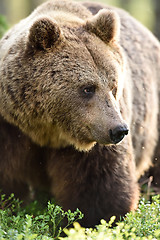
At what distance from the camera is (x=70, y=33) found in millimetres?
5531

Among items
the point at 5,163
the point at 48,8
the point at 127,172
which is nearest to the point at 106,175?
the point at 127,172

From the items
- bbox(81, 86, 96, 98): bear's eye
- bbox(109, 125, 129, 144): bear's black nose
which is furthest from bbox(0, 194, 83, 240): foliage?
bbox(81, 86, 96, 98): bear's eye

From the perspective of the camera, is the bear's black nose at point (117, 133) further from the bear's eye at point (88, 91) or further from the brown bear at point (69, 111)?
the bear's eye at point (88, 91)

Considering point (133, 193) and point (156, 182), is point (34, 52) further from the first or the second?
point (156, 182)

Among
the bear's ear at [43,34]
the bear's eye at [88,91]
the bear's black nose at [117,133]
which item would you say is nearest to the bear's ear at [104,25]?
the bear's ear at [43,34]

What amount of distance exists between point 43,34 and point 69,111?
89cm

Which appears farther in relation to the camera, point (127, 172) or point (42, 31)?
point (127, 172)

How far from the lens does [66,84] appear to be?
5.27 m

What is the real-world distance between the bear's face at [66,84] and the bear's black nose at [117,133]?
0.02 meters

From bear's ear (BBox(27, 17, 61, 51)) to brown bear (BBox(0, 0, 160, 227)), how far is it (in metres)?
0.01

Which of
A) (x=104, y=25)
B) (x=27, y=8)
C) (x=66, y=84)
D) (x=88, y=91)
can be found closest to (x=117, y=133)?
(x=88, y=91)

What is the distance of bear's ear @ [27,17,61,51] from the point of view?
521 cm

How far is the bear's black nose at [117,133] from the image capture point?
4945 mm

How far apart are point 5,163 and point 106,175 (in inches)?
49.7
